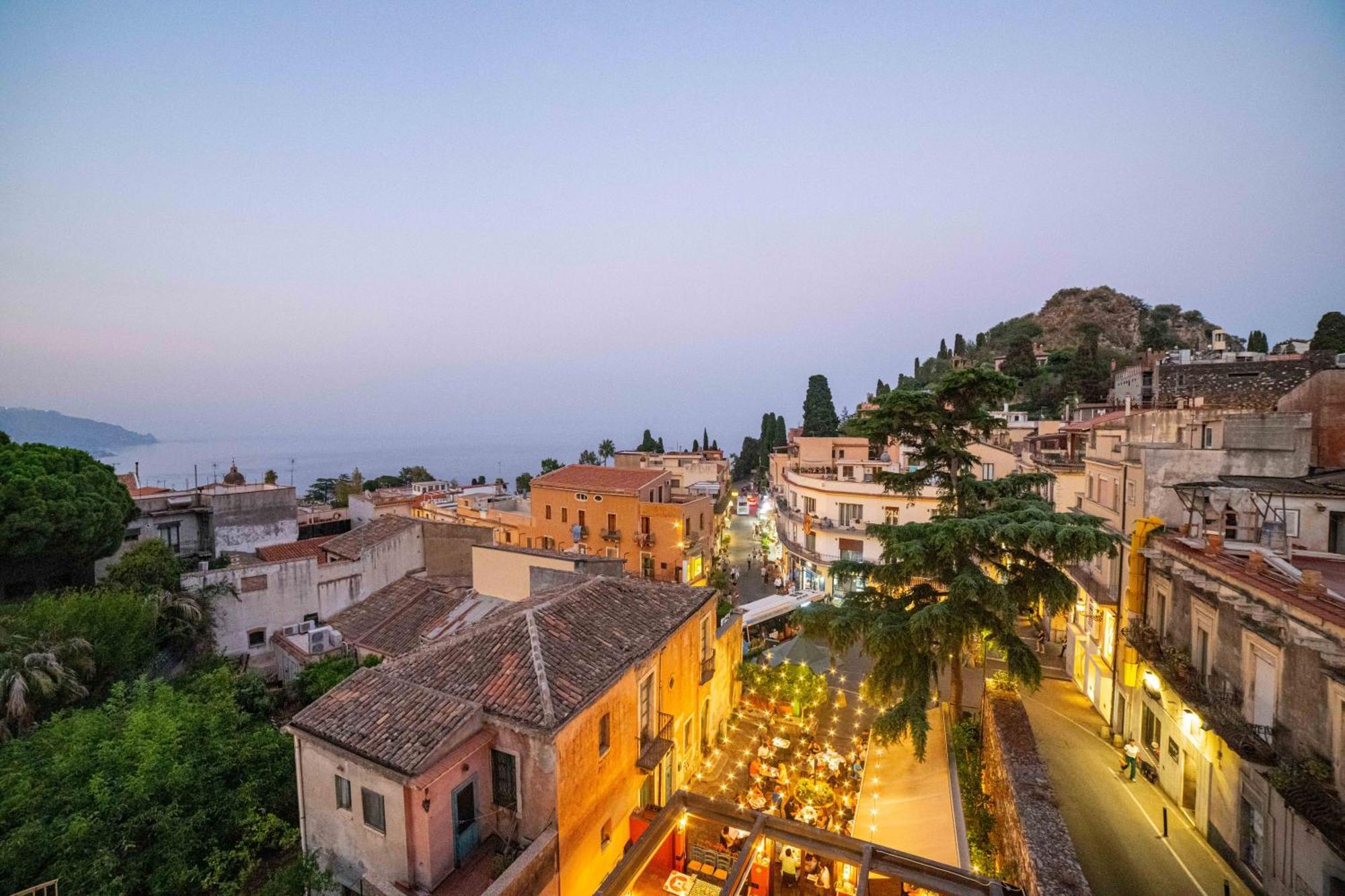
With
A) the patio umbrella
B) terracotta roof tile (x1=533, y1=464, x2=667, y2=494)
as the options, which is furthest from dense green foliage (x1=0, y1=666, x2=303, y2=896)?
terracotta roof tile (x1=533, y1=464, x2=667, y2=494)

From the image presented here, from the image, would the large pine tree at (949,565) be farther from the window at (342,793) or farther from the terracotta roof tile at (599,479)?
the terracotta roof tile at (599,479)

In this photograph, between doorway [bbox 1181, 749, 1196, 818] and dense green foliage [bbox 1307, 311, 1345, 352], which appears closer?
doorway [bbox 1181, 749, 1196, 818]

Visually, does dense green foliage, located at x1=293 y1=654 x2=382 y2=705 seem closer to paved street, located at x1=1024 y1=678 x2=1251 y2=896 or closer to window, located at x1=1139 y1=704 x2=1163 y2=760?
paved street, located at x1=1024 y1=678 x2=1251 y2=896

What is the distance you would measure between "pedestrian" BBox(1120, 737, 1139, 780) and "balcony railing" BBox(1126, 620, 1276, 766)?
87.0 inches

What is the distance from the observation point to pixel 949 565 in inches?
488

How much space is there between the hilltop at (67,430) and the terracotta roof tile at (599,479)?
10934cm

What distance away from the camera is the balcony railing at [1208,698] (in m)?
9.30

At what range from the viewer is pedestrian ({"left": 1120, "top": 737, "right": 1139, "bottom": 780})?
13.6 meters

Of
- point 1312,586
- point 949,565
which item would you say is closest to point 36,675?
point 949,565

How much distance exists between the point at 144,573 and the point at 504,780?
17719 mm

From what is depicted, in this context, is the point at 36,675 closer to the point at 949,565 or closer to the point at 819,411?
the point at 949,565

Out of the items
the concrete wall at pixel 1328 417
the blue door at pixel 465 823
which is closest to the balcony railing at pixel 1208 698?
the concrete wall at pixel 1328 417

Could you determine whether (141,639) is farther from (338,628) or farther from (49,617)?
(338,628)

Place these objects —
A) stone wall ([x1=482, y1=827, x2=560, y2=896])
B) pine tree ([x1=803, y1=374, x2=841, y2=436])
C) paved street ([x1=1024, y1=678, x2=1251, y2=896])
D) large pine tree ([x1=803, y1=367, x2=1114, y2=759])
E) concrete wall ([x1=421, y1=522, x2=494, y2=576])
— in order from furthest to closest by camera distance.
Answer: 1. pine tree ([x1=803, y1=374, x2=841, y2=436])
2. concrete wall ([x1=421, y1=522, x2=494, y2=576])
3. large pine tree ([x1=803, y1=367, x2=1114, y2=759])
4. paved street ([x1=1024, y1=678, x2=1251, y2=896])
5. stone wall ([x1=482, y1=827, x2=560, y2=896])
